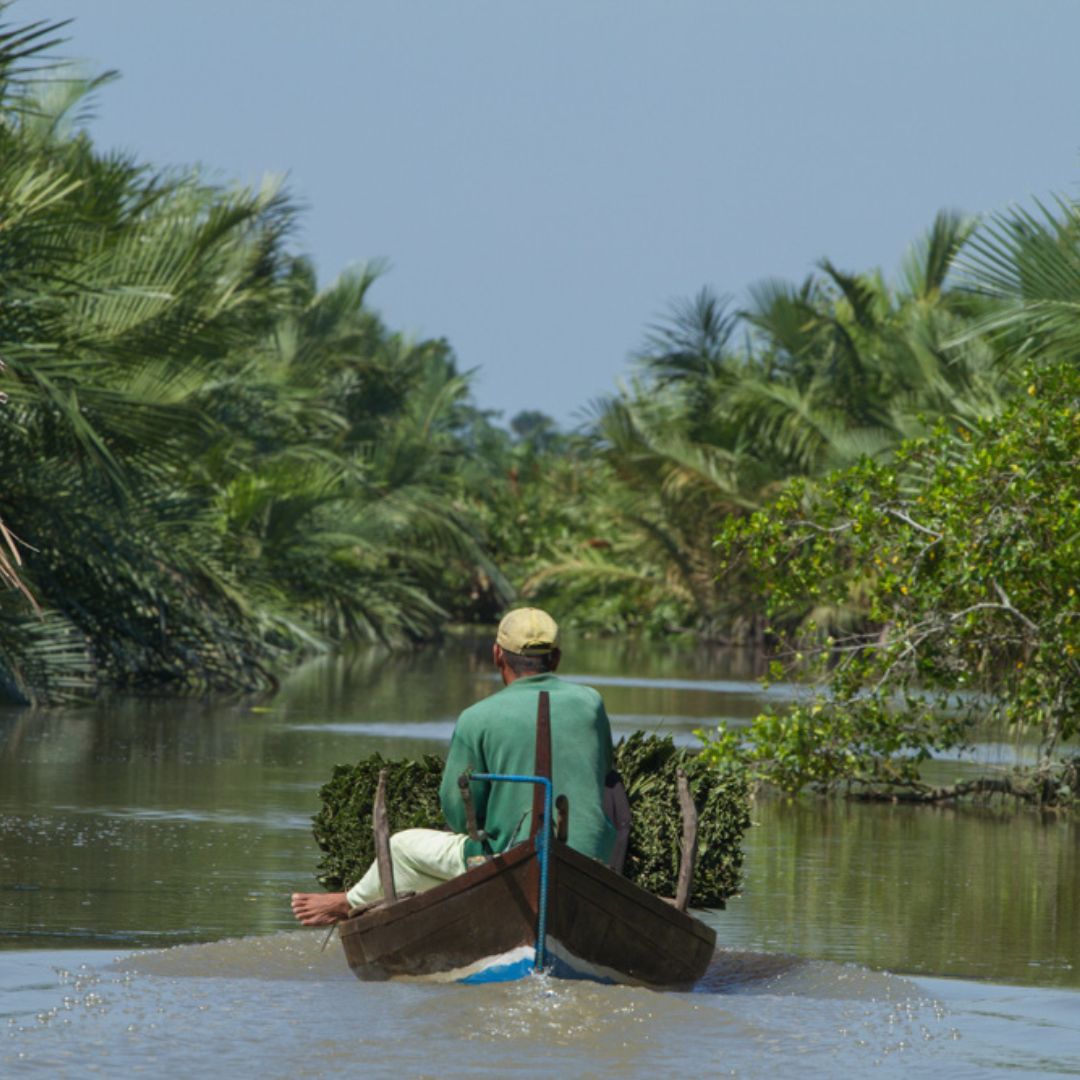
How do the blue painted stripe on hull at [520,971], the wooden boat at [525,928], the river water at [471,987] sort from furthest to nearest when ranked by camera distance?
the blue painted stripe on hull at [520,971] < the wooden boat at [525,928] < the river water at [471,987]

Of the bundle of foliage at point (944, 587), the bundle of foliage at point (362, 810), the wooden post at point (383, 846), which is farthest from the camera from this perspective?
the bundle of foliage at point (944, 587)

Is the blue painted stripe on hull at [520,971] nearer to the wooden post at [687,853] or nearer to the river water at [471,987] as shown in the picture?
the river water at [471,987]

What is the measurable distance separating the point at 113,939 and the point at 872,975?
9.69 ft

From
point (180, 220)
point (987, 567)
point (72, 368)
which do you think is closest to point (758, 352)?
point (180, 220)

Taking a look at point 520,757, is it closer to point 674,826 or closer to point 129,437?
point 674,826

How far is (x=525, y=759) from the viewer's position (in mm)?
7688

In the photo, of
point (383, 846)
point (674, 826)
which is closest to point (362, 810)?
point (383, 846)

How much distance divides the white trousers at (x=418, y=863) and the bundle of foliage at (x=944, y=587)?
Answer: 575cm

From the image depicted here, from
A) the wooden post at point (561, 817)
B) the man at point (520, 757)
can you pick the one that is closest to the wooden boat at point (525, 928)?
the wooden post at point (561, 817)

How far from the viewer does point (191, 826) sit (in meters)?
13.1

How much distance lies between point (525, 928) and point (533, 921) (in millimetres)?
65

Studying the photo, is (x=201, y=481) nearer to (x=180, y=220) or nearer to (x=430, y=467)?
(x=180, y=220)

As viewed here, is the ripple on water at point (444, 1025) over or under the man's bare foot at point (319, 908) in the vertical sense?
under

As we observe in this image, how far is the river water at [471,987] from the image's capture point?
7027mm
